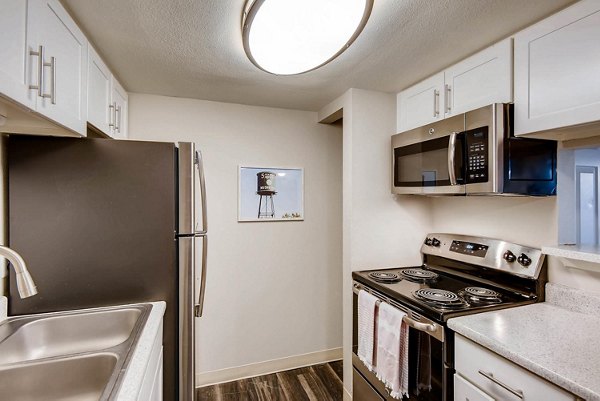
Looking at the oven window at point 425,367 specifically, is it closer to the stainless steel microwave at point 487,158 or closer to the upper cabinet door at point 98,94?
the stainless steel microwave at point 487,158

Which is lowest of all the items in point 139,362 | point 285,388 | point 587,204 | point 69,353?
point 285,388

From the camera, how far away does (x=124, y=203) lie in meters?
1.49

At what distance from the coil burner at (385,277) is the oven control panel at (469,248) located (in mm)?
440

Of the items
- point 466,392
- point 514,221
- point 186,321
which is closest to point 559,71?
point 514,221

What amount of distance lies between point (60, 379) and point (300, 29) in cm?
152

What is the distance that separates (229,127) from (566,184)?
7.29 feet

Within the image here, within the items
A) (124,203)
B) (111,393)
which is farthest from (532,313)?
(124,203)

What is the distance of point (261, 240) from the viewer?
255 cm

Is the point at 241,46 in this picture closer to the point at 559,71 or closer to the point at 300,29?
the point at 300,29

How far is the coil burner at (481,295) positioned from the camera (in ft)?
4.88

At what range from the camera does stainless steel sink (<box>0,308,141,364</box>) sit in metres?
1.22

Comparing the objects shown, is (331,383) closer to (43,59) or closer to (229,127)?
(229,127)

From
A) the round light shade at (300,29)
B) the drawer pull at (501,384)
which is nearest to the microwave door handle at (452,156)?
the round light shade at (300,29)

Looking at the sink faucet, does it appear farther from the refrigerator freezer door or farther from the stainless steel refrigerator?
the refrigerator freezer door
